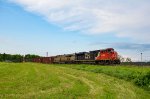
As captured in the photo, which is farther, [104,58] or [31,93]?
[104,58]

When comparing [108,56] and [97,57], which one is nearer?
[108,56]

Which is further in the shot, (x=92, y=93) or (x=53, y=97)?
(x=92, y=93)

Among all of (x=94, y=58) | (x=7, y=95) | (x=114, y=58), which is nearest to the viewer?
(x=7, y=95)

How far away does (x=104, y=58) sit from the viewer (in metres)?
69.9

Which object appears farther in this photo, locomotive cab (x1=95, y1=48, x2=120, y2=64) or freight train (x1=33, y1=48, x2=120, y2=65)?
freight train (x1=33, y1=48, x2=120, y2=65)

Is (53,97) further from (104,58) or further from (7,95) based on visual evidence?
(104,58)

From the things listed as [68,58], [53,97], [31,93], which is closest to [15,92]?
[31,93]

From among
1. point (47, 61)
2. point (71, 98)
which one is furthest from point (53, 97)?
point (47, 61)

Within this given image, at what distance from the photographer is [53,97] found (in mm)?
17453

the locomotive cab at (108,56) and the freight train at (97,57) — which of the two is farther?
the freight train at (97,57)

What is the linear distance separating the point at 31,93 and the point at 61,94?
5.39 feet

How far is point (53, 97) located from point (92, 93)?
12.2ft

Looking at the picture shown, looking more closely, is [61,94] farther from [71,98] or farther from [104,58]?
[104,58]

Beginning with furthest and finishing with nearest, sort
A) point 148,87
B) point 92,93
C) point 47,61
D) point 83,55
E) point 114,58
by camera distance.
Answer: point 47,61, point 83,55, point 114,58, point 148,87, point 92,93
